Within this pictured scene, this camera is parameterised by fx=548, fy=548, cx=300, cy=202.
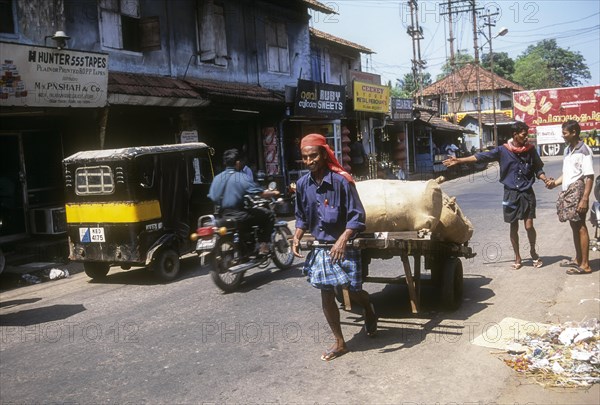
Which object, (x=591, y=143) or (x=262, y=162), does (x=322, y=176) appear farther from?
(x=591, y=143)

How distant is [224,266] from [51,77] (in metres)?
5.26

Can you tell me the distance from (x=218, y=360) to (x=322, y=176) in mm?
1824

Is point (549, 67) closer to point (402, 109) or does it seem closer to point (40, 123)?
point (402, 109)

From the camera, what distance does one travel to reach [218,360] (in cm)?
472

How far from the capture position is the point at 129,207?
779 centimetres

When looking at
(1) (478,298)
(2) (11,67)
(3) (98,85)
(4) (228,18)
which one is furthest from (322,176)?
(4) (228,18)

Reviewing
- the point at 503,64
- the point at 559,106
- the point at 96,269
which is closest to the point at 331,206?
the point at 96,269

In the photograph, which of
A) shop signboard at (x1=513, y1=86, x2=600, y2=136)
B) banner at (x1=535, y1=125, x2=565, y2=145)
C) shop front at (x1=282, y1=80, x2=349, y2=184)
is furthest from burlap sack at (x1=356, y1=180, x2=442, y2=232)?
banner at (x1=535, y1=125, x2=565, y2=145)

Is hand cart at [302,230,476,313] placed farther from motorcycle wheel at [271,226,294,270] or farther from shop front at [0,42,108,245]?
shop front at [0,42,108,245]

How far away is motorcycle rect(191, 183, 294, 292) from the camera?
7.11 metres

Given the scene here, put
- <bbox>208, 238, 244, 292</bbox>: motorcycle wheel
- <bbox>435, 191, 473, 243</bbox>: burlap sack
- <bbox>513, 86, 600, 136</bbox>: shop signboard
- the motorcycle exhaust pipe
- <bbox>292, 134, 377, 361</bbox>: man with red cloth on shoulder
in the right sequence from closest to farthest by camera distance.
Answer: <bbox>292, 134, 377, 361</bbox>: man with red cloth on shoulder < <bbox>435, 191, 473, 243</bbox>: burlap sack < <bbox>208, 238, 244, 292</bbox>: motorcycle wheel < the motorcycle exhaust pipe < <bbox>513, 86, 600, 136</bbox>: shop signboard

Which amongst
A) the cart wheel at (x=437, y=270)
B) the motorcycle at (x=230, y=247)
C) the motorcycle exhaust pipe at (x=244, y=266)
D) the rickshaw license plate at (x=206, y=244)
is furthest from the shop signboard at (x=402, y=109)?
the cart wheel at (x=437, y=270)

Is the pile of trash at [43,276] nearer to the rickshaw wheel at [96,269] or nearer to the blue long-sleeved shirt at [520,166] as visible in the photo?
the rickshaw wheel at [96,269]

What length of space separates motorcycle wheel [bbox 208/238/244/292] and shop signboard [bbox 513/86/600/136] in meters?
36.4
